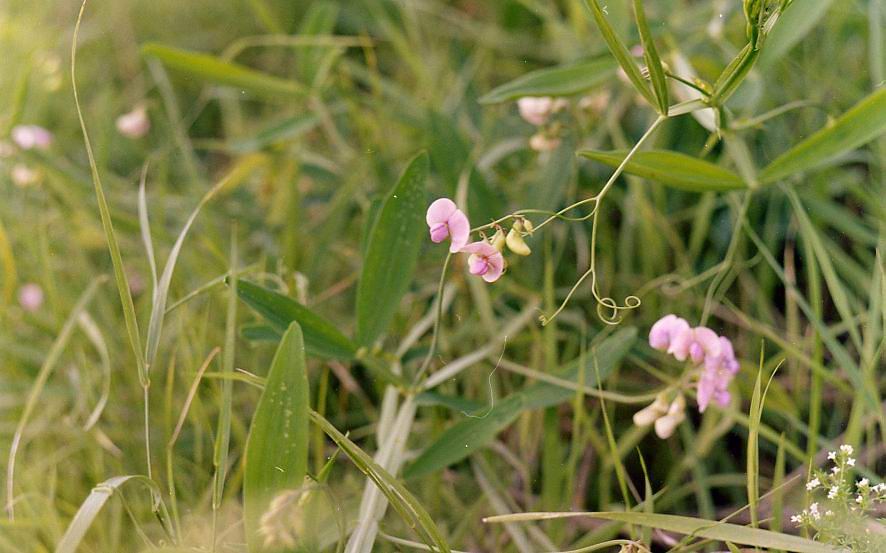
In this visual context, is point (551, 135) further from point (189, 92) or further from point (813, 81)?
point (189, 92)

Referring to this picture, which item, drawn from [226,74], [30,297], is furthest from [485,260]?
[30,297]

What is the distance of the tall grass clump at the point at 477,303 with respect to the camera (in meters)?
0.80

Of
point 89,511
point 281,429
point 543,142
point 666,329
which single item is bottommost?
point 89,511

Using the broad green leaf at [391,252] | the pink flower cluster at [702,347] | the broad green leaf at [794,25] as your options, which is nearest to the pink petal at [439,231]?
the broad green leaf at [391,252]

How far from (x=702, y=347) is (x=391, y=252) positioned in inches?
13.3

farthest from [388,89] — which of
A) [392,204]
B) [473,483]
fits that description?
[473,483]

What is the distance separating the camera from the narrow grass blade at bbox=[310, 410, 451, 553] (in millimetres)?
748

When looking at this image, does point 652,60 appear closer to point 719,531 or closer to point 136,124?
point 719,531

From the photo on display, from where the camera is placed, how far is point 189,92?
1937mm

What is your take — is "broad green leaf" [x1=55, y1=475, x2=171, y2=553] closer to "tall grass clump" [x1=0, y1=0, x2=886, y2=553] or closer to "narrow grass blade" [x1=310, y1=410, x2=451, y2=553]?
"tall grass clump" [x1=0, y1=0, x2=886, y2=553]

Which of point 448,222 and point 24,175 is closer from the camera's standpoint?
point 448,222

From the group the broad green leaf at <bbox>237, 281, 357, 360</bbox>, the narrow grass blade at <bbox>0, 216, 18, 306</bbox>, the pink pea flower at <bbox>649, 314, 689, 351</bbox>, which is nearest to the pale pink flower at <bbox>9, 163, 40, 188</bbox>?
the narrow grass blade at <bbox>0, 216, 18, 306</bbox>

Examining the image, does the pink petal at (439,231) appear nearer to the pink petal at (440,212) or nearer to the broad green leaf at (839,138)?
the pink petal at (440,212)

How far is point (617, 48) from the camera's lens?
2.44 feet
